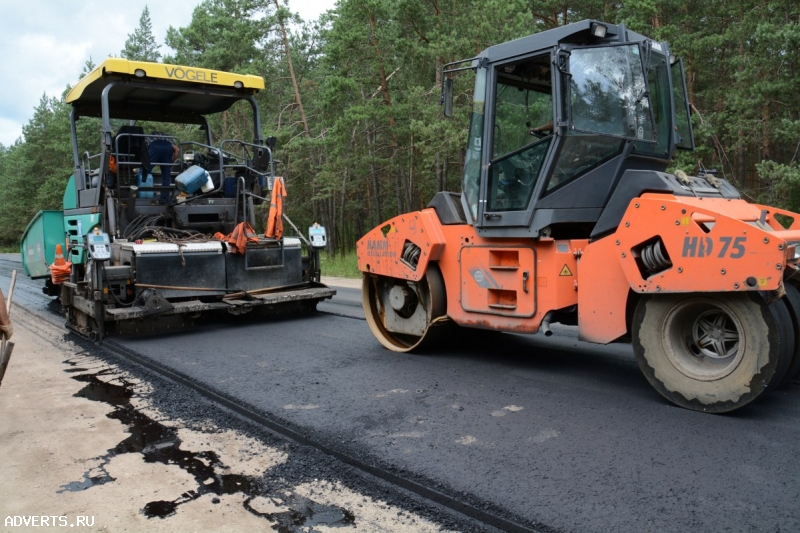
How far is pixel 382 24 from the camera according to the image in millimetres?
20125

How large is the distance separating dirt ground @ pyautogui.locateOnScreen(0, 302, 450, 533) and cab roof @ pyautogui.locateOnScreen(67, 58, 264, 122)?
4207mm

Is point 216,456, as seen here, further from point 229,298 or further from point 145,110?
point 145,110

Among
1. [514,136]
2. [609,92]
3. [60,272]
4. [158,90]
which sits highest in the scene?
[158,90]

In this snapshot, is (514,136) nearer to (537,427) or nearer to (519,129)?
(519,129)

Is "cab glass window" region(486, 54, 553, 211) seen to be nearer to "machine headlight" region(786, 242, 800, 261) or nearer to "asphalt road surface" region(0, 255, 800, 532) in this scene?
"asphalt road surface" region(0, 255, 800, 532)

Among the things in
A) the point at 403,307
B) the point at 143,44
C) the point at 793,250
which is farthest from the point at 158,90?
the point at 143,44

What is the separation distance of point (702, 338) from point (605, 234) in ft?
3.18

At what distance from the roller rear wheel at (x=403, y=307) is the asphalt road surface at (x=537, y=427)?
20cm

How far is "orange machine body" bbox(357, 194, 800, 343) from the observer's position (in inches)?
148

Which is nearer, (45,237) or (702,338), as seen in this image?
(702,338)

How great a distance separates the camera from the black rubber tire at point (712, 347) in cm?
375

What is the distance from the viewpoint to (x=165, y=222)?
27.6 feet

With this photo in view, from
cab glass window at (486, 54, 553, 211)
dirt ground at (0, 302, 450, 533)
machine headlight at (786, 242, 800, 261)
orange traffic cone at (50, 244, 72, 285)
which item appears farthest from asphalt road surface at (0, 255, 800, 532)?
orange traffic cone at (50, 244, 72, 285)

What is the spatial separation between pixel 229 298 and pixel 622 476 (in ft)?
18.8
